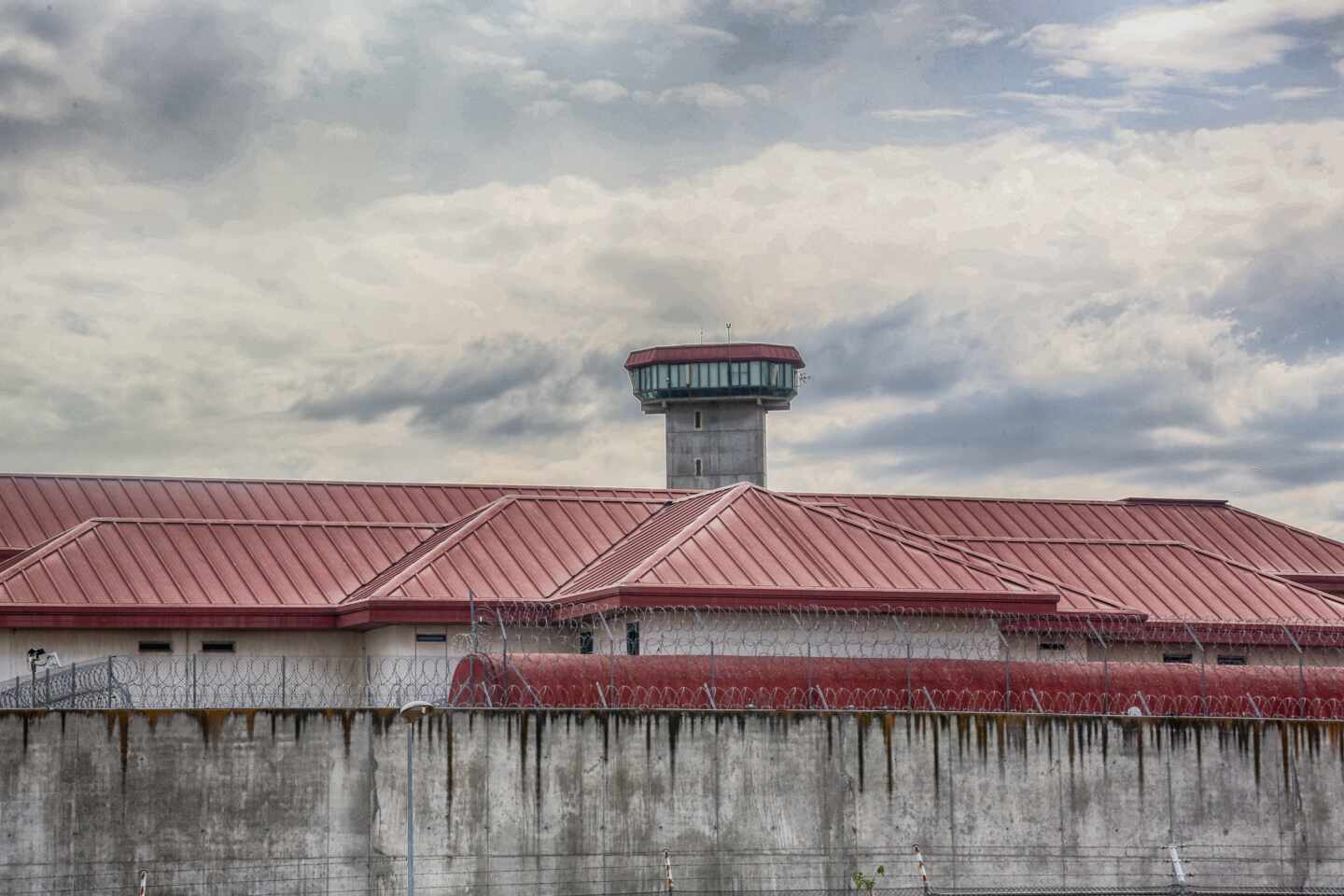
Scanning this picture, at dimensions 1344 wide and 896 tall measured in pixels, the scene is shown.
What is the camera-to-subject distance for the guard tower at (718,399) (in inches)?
3167

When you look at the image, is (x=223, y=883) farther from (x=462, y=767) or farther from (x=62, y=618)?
(x=62, y=618)

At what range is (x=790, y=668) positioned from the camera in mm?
33938

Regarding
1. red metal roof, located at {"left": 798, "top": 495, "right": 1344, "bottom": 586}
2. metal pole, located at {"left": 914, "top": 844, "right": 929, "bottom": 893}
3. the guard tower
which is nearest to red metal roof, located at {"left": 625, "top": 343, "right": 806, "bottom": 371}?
the guard tower

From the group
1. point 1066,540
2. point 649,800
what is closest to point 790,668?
point 649,800

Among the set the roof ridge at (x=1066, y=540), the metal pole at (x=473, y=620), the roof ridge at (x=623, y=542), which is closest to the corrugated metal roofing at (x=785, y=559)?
the roof ridge at (x=623, y=542)

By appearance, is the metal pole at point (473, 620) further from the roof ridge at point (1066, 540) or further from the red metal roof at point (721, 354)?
the red metal roof at point (721, 354)

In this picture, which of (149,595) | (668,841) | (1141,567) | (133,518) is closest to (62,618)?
(149,595)

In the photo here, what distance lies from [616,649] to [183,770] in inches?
390

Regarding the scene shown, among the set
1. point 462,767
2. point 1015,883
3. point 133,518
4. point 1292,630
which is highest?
point 133,518

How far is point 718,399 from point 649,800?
50876mm

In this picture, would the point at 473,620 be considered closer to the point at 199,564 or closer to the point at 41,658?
the point at 199,564

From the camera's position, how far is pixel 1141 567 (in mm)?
45875

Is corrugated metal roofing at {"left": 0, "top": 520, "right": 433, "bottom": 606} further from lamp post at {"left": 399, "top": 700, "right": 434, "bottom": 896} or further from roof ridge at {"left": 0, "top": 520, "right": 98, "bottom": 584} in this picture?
lamp post at {"left": 399, "top": 700, "right": 434, "bottom": 896}

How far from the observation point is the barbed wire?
107 ft
